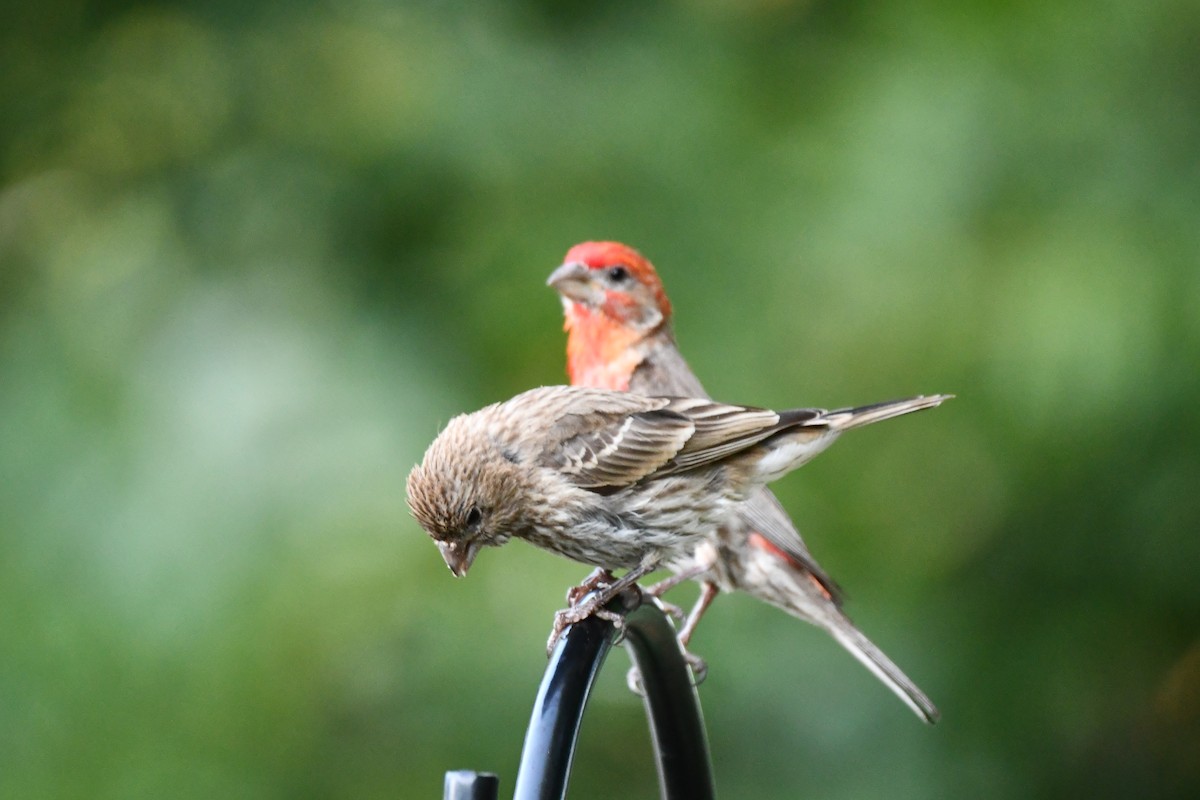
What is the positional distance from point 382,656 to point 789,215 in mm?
1463

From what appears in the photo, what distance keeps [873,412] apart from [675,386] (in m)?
1.03

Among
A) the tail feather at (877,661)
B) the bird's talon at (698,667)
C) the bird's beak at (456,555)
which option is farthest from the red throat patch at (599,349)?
the bird's beak at (456,555)

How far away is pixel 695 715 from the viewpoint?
7.82ft

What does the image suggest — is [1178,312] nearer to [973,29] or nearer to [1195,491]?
[1195,491]

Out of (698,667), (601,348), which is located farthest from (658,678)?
(601,348)

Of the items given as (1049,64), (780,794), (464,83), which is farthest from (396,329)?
(1049,64)

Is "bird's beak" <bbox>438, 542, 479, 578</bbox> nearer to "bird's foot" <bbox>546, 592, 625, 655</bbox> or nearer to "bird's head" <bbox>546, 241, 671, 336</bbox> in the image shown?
"bird's foot" <bbox>546, 592, 625, 655</bbox>

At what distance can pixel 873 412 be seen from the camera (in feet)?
9.00

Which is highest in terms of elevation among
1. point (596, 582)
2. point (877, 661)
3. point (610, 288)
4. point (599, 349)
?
point (610, 288)

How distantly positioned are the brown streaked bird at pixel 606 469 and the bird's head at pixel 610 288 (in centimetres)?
73

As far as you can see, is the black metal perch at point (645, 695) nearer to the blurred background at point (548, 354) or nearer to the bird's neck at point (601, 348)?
the blurred background at point (548, 354)

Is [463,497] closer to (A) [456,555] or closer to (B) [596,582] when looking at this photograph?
(A) [456,555]

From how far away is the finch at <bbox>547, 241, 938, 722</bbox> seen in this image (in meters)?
3.48

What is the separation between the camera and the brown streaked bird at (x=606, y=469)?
261 centimetres
